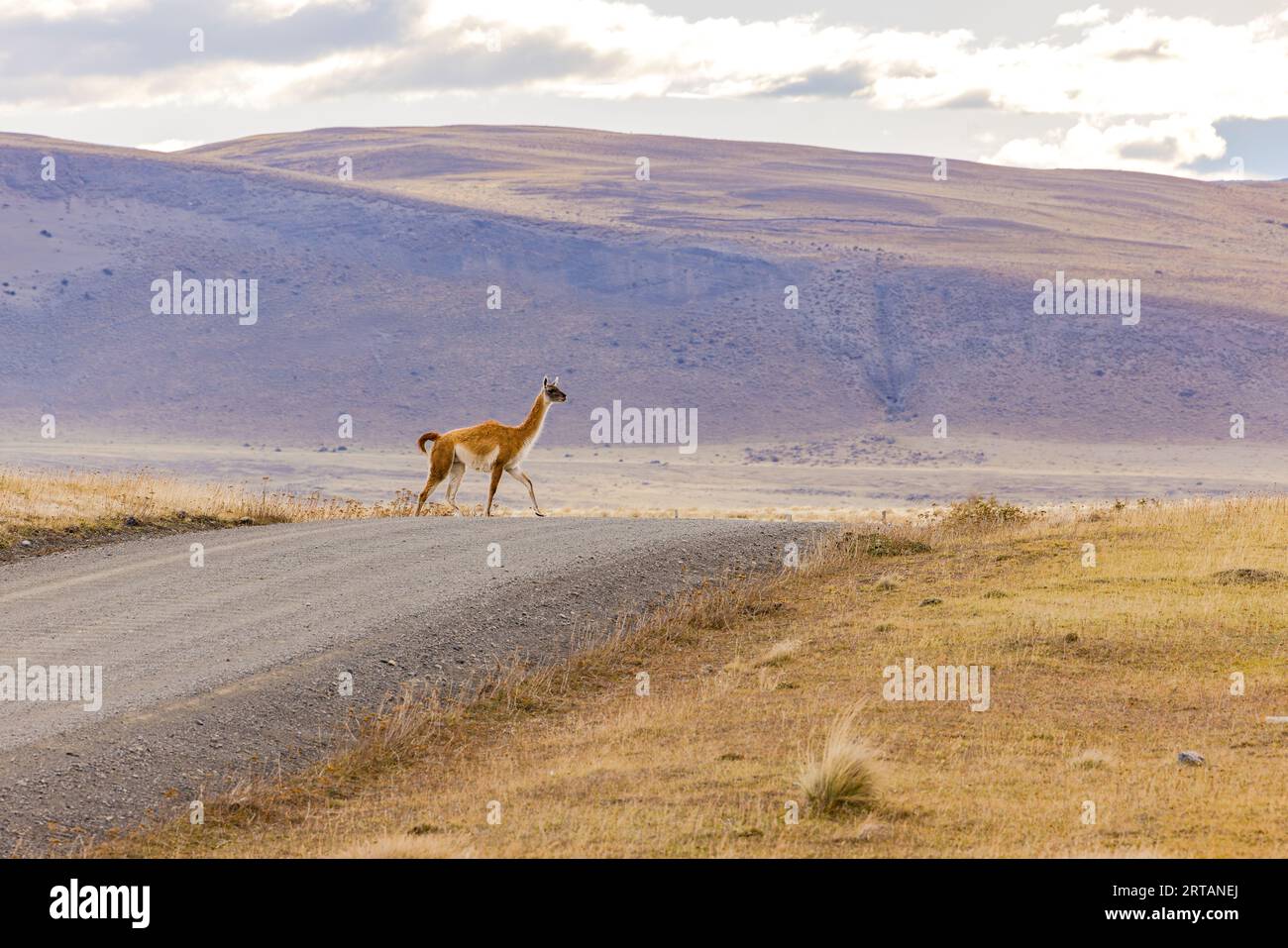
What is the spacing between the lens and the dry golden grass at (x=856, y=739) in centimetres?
921

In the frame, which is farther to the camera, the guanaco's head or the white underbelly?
the guanaco's head

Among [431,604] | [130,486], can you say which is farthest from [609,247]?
[431,604]

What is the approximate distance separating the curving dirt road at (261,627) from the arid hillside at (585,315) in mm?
67612

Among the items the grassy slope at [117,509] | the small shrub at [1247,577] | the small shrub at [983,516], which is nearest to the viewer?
the small shrub at [1247,577]

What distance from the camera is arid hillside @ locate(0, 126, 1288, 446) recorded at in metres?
91.6

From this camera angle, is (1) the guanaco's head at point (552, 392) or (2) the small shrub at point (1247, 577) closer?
(2) the small shrub at point (1247, 577)

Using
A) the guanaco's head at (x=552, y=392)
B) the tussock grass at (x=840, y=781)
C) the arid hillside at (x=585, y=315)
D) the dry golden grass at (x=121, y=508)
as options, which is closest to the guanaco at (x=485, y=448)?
the guanaco's head at (x=552, y=392)

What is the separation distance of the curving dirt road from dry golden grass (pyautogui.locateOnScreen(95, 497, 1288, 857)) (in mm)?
581

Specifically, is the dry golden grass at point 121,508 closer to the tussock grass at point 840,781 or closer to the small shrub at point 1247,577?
the small shrub at point 1247,577

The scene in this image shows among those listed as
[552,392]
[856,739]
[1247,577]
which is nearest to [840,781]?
[856,739]

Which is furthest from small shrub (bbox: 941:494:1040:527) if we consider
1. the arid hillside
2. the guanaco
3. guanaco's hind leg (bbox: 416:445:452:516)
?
the arid hillside

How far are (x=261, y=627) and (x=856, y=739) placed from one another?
21.5 ft

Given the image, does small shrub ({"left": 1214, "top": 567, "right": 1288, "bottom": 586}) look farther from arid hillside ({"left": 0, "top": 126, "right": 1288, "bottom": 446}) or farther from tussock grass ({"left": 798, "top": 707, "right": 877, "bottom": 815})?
arid hillside ({"left": 0, "top": 126, "right": 1288, "bottom": 446})

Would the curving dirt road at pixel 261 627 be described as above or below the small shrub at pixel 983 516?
below
